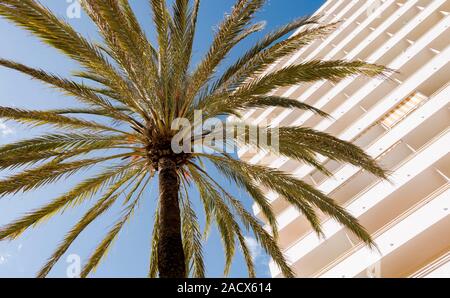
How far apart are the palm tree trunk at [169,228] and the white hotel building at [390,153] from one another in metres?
6.17

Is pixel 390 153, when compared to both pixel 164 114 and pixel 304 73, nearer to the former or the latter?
pixel 304 73

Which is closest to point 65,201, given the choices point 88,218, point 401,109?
point 88,218

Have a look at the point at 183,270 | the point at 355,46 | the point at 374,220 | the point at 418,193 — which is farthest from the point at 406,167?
the point at 355,46

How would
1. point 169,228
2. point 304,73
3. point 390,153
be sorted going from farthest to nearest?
point 390,153, point 304,73, point 169,228

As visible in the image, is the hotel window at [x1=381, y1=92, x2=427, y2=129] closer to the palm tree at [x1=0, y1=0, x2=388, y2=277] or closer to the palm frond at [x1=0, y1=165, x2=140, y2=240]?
the palm tree at [x1=0, y1=0, x2=388, y2=277]

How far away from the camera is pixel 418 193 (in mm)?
13414

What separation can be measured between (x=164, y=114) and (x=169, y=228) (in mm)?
2718

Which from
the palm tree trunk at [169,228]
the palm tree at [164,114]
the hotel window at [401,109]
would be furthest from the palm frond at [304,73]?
the hotel window at [401,109]

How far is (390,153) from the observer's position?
15.6 metres

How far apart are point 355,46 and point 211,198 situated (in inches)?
809

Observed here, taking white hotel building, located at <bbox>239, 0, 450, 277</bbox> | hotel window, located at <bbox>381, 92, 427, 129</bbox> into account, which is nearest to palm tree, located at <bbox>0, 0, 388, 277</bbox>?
white hotel building, located at <bbox>239, 0, 450, 277</bbox>

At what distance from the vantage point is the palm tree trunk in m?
6.12

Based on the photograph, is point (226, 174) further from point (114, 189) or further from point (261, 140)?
point (114, 189)

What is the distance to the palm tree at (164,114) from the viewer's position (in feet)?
24.0
